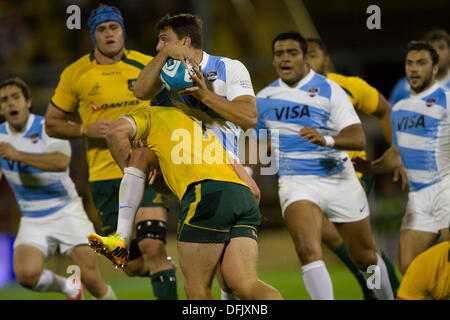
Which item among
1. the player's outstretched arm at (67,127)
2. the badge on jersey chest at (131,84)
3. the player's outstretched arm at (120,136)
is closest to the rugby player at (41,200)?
the player's outstretched arm at (67,127)

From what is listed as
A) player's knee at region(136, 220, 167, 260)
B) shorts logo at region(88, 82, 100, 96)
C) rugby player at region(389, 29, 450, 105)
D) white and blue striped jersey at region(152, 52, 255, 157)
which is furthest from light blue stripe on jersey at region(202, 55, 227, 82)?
rugby player at region(389, 29, 450, 105)

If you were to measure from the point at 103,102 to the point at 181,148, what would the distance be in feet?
7.98

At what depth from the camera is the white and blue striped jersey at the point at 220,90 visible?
15.1ft

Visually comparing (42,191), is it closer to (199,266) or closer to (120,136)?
(120,136)

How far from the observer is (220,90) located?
15.3 feet

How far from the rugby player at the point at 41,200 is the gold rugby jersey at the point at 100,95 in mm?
582

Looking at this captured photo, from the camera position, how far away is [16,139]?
7406 millimetres

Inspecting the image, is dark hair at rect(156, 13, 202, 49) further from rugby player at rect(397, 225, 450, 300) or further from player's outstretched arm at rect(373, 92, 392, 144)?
player's outstretched arm at rect(373, 92, 392, 144)

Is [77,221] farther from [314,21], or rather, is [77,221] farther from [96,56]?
[314,21]

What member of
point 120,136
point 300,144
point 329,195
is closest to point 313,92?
point 300,144

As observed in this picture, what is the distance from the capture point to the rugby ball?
172 inches

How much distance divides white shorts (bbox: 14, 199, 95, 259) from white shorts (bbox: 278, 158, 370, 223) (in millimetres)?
2140

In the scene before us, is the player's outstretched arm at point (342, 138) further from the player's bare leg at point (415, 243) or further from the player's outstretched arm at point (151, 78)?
the player's outstretched arm at point (151, 78)

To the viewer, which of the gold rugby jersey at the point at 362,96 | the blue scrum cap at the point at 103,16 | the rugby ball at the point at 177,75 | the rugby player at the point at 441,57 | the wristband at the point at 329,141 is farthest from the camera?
the rugby player at the point at 441,57
